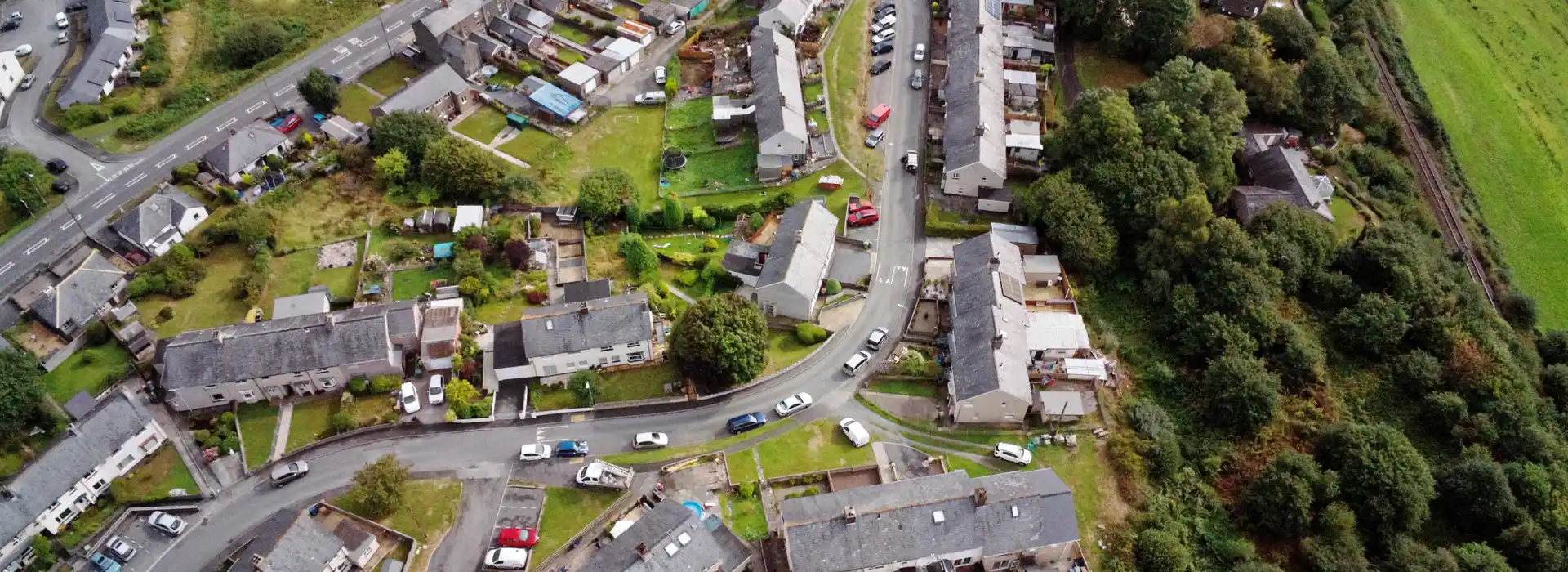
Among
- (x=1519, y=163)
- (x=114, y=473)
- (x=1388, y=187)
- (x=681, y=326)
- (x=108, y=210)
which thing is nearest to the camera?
(x=114, y=473)

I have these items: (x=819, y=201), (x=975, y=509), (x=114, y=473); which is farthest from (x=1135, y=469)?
(x=114, y=473)

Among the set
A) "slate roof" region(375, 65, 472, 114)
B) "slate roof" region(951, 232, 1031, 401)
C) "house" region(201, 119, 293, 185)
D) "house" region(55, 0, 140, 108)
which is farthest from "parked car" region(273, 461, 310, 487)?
"house" region(55, 0, 140, 108)

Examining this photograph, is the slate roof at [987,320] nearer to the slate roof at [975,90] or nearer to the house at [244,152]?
the slate roof at [975,90]

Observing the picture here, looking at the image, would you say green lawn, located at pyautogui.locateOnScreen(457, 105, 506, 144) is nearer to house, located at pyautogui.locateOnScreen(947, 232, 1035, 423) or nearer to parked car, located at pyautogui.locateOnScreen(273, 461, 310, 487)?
parked car, located at pyautogui.locateOnScreen(273, 461, 310, 487)

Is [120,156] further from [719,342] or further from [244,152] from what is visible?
[719,342]

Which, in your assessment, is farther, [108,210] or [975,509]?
[108,210]

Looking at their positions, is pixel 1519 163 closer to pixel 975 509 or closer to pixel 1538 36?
pixel 1538 36

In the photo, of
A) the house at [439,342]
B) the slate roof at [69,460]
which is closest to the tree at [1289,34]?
the house at [439,342]

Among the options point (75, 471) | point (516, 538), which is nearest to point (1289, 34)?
point (516, 538)
